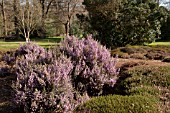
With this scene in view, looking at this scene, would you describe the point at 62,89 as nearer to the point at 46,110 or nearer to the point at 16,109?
the point at 46,110

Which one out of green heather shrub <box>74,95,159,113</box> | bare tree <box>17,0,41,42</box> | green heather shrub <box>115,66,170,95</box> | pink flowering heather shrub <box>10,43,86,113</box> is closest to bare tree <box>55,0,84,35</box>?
bare tree <box>17,0,41,42</box>

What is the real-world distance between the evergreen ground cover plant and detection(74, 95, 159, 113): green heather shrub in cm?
34

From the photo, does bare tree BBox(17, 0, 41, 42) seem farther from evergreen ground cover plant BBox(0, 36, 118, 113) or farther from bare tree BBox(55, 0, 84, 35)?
evergreen ground cover plant BBox(0, 36, 118, 113)

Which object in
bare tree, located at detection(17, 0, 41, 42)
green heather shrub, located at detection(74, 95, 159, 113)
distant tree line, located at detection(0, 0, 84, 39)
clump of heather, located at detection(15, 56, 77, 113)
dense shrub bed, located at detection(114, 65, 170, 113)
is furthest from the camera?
distant tree line, located at detection(0, 0, 84, 39)

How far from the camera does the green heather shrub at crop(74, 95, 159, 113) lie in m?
5.68

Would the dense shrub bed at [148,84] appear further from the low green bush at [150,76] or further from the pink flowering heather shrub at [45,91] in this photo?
the pink flowering heather shrub at [45,91]

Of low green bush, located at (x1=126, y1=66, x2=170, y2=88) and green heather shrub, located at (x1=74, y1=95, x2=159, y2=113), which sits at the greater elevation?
low green bush, located at (x1=126, y1=66, x2=170, y2=88)

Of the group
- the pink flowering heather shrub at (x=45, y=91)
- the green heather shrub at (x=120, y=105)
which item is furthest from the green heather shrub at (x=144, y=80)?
the pink flowering heather shrub at (x=45, y=91)

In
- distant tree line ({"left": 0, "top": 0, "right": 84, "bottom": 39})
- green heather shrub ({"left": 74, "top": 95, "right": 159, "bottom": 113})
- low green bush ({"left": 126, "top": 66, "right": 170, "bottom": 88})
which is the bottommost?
green heather shrub ({"left": 74, "top": 95, "right": 159, "bottom": 113})

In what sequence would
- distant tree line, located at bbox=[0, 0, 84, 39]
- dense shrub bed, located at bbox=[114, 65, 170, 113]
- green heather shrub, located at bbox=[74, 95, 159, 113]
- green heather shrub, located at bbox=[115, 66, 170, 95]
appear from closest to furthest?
green heather shrub, located at bbox=[74, 95, 159, 113], dense shrub bed, located at bbox=[114, 65, 170, 113], green heather shrub, located at bbox=[115, 66, 170, 95], distant tree line, located at bbox=[0, 0, 84, 39]

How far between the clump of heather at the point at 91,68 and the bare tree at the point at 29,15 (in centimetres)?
3011

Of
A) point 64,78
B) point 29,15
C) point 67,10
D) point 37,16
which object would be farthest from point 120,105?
point 67,10

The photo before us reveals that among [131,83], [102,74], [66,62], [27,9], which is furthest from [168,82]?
[27,9]

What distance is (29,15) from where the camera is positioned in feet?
125
